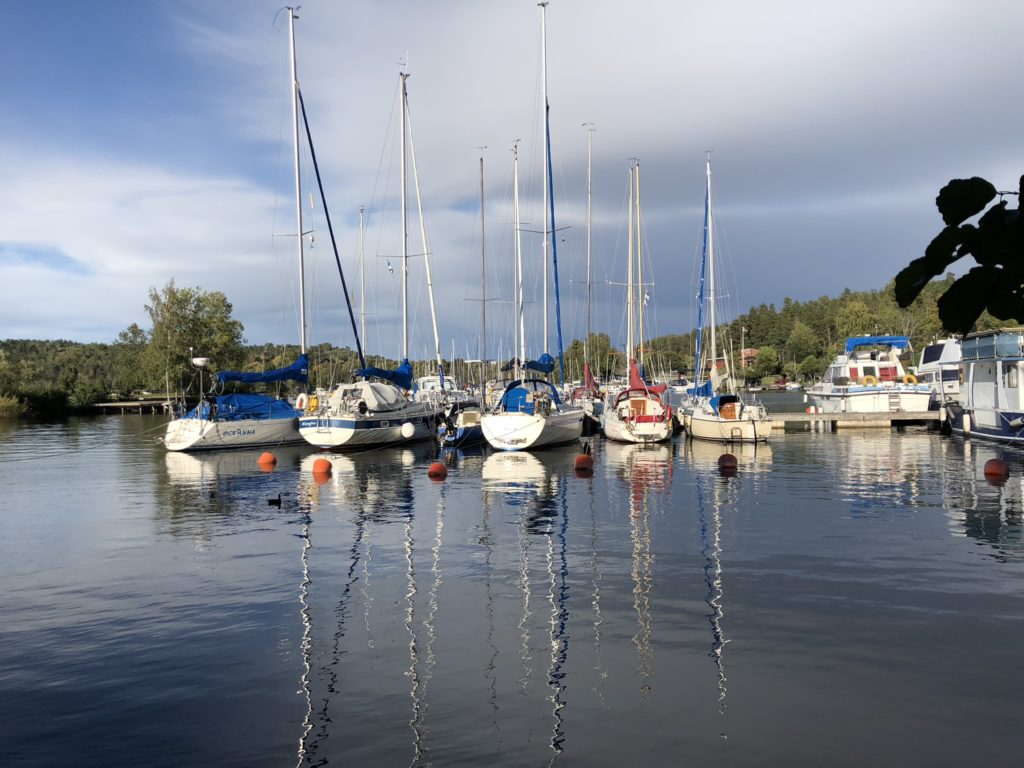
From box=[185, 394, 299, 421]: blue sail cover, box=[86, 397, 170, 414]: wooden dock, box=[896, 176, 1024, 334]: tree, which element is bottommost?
box=[86, 397, 170, 414]: wooden dock

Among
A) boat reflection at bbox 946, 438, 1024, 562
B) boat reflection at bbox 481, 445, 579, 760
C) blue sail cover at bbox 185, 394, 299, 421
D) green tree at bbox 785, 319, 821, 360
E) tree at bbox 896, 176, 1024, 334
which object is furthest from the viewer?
green tree at bbox 785, 319, 821, 360

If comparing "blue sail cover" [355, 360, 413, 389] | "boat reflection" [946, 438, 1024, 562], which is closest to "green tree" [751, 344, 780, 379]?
"blue sail cover" [355, 360, 413, 389]

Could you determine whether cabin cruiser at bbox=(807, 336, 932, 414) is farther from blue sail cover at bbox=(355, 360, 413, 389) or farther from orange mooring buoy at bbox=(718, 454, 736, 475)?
blue sail cover at bbox=(355, 360, 413, 389)

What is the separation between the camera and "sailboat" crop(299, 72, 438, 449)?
4122 centimetres

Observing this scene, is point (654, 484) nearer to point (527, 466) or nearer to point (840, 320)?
point (527, 466)

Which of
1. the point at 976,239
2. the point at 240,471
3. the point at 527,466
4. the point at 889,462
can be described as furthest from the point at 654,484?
the point at 976,239

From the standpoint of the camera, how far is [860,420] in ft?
169

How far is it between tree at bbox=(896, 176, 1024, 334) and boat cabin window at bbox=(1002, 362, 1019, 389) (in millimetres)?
40633

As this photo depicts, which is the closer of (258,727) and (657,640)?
(258,727)

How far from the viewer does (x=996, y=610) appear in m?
12.6

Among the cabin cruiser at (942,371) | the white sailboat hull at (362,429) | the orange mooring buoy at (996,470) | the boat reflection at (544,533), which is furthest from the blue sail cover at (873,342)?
the white sailboat hull at (362,429)

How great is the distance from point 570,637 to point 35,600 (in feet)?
32.4

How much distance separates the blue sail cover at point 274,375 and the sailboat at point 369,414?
6.02 ft

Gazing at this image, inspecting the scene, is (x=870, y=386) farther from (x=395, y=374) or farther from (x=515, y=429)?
(x=395, y=374)
